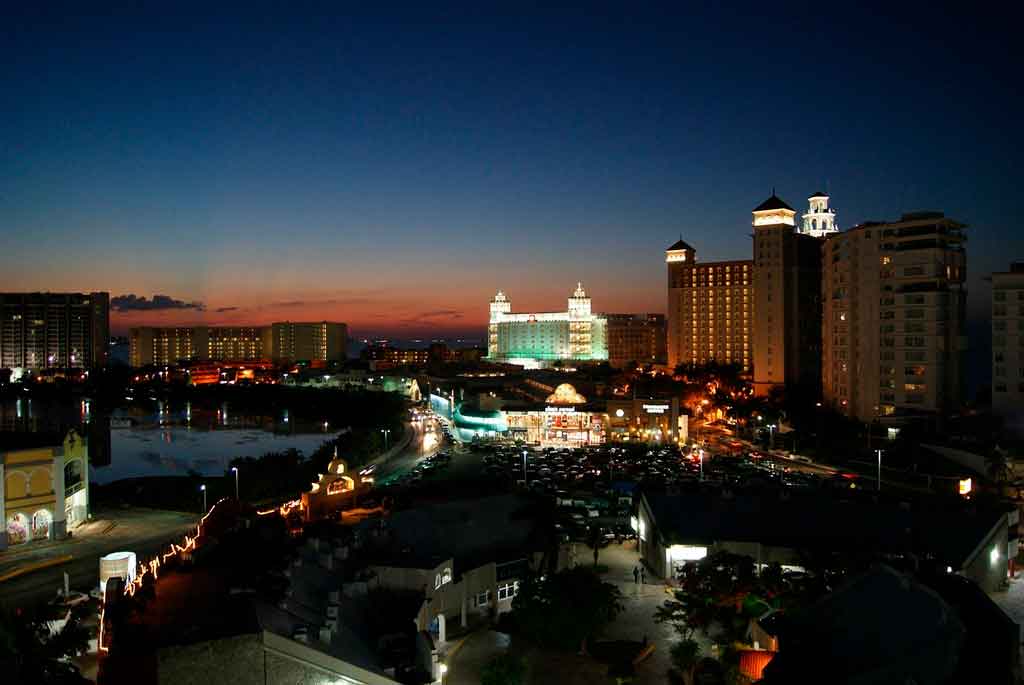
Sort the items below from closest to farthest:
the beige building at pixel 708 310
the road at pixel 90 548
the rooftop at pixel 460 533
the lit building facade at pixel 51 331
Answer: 1. the rooftop at pixel 460 533
2. the road at pixel 90 548
3. the beige building at pixel 708 310
4. the lit building facade at pixel 51 331

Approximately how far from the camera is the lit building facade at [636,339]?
84188 millimetres

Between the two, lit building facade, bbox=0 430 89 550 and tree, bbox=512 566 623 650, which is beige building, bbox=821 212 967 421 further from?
lit building facade, bbox=0 430 89 550

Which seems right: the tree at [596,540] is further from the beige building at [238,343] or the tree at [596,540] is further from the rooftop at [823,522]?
the beige building at [238,343]

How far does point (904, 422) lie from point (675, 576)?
22.1 metres

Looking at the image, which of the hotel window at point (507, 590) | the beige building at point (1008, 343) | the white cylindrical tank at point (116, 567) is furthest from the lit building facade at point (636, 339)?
the white cylindrical tank at point (116, 567)

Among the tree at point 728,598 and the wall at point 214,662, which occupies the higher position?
the wall at point 214,662

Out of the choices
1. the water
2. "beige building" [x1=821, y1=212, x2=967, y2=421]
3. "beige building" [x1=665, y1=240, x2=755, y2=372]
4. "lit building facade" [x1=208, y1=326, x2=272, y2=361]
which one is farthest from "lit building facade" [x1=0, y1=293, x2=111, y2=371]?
"beige building" [x1=821, y1=212, x2=967, y2=421]

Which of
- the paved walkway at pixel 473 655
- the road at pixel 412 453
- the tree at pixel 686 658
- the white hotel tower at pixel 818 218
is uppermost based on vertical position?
the white hotel tower at pixel 818 218

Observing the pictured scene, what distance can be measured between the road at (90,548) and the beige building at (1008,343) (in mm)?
28648

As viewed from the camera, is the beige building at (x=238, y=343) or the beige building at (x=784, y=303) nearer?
the beige building at (x=784, y=303)

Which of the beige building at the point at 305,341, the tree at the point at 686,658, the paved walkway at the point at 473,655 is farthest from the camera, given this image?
the beige building at the point at 305,341

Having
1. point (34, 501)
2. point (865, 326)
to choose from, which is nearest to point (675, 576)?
point (34, 501)

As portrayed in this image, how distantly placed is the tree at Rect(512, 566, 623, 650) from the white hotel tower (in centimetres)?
4616

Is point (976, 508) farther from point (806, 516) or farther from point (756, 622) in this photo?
point (756, 622)
